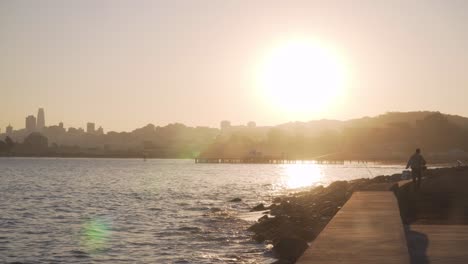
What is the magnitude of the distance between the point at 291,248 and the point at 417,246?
525 cm

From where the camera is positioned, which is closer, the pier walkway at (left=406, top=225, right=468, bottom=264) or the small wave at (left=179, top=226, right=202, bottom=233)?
the pier walkway at (left=406, top=225, right=468, bottom=264)

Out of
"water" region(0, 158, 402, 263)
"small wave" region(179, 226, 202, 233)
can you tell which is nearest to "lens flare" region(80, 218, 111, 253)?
"water" region(0, 158, 402, 263)

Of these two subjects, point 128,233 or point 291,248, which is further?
point 128,233

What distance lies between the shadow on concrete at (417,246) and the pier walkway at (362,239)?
0.99ft

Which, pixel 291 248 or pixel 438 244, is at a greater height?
pixel 438 244

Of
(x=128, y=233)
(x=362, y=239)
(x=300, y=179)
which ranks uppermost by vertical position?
(x=362, y=239)

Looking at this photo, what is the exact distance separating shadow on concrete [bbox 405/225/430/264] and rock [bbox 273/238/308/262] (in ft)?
10.3

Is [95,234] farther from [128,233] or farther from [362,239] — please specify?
[362,239]

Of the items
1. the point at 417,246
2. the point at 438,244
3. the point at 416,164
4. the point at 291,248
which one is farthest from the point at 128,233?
the point at 438,244

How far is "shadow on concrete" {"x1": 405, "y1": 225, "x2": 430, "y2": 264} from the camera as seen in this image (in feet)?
35.1

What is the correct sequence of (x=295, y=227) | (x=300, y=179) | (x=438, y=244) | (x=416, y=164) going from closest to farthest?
(x=438, y=244), (x=295, y=227), (x=416, y=164), (x=300, y=179)

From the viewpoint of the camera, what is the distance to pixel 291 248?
16734 millimetres

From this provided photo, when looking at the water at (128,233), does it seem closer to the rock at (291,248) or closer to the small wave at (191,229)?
the small wave at (191,229)

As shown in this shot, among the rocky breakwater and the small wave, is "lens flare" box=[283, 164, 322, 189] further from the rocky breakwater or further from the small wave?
the small wave
